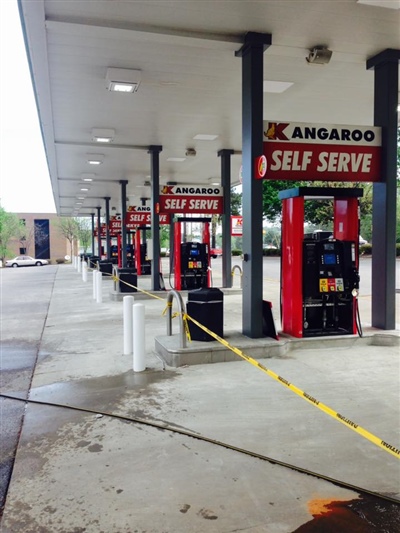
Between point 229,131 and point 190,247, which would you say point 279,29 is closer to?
point 229,131

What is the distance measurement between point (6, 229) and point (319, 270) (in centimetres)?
6077

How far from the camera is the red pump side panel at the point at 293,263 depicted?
7.41 meters

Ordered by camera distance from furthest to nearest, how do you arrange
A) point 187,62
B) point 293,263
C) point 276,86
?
point 276,86
point 187,62
point 293,263

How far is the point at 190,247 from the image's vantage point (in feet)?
50.2

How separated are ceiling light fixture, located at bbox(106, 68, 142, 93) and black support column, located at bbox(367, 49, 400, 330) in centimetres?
385

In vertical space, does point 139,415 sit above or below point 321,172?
below

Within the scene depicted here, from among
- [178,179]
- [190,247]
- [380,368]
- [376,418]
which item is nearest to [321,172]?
[380,368]

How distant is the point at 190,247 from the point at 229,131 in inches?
162

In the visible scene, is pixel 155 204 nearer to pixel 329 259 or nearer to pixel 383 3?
pixel 329 259

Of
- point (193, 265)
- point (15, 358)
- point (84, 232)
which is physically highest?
point (84, 232)

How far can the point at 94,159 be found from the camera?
16.1 meters

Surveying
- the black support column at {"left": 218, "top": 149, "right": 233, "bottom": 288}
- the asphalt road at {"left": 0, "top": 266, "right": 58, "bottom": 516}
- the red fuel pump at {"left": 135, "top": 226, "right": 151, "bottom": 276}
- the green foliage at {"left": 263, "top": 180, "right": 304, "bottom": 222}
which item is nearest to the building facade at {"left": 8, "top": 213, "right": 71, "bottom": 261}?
the green foliage at {"left": 263, "top": 180, "right": 304, "bottom": 222}

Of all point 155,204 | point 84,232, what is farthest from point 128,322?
point 84,232

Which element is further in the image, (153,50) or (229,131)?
(229,131)
